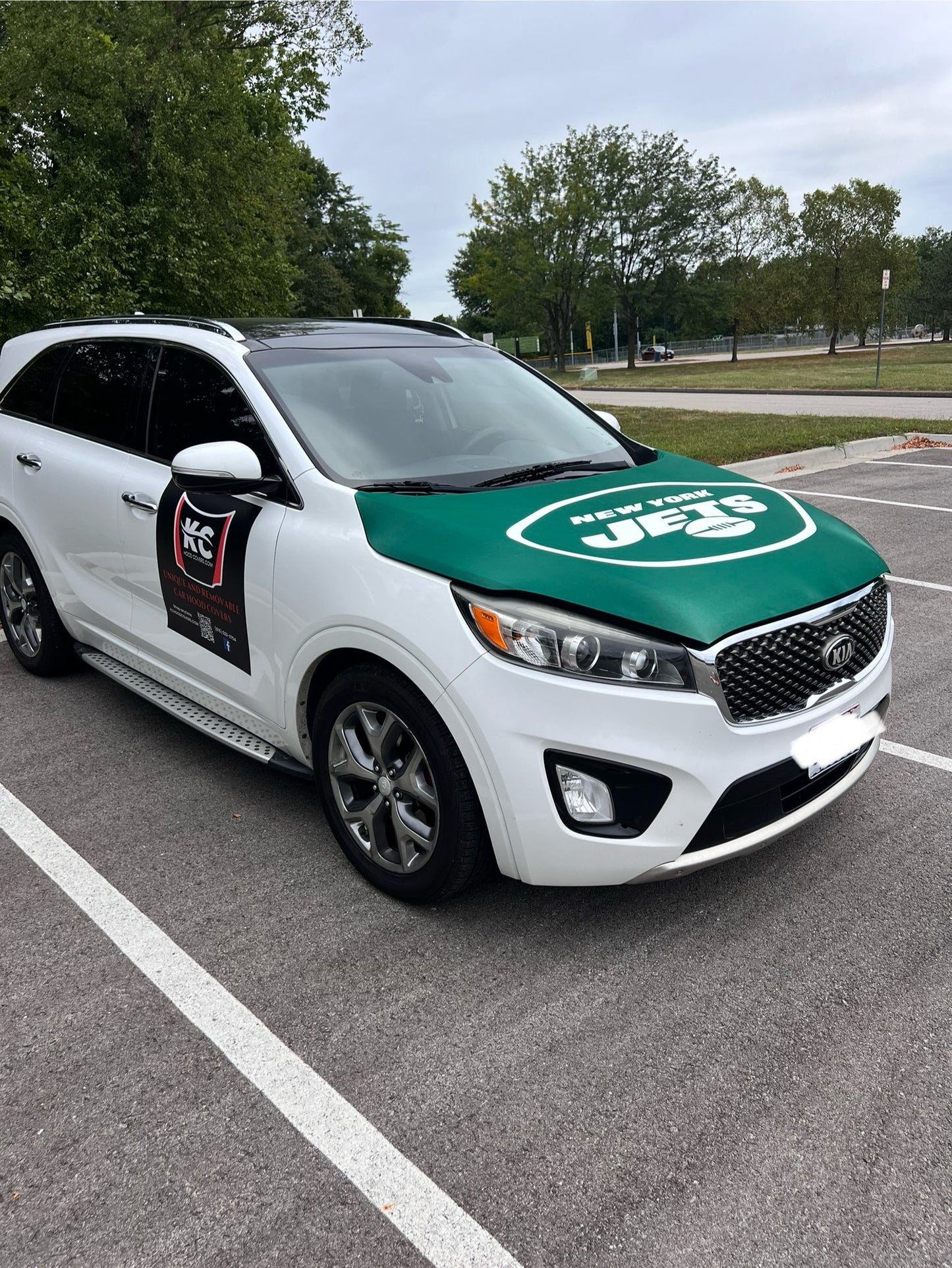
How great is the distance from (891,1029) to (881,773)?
1559 mm

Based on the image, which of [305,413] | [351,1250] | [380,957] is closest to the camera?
[351,1250]

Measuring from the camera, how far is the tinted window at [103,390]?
13.7ft

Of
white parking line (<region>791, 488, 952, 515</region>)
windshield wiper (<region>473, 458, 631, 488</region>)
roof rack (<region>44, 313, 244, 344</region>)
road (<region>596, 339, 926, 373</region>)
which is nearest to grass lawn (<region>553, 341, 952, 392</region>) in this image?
road (<region>596, 339, 926, 373</region>)

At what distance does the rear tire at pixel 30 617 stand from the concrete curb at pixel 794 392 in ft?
65.3

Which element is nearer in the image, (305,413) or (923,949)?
(923,949)

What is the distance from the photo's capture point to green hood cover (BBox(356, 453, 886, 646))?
8.55 feet

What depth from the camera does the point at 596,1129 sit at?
7.30ft

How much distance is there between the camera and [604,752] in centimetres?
252

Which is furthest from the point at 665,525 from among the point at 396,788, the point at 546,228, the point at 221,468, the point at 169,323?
the point at 546,228

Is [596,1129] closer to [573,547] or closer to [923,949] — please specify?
[923,949]

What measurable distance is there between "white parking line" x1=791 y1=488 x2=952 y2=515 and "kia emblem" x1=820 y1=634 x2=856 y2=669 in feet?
19.1

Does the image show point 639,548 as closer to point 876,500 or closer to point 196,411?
point 196,411

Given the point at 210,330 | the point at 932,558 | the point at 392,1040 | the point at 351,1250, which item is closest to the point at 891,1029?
the point at 392,1040

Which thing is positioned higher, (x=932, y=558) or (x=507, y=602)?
(x=507, y=602)
